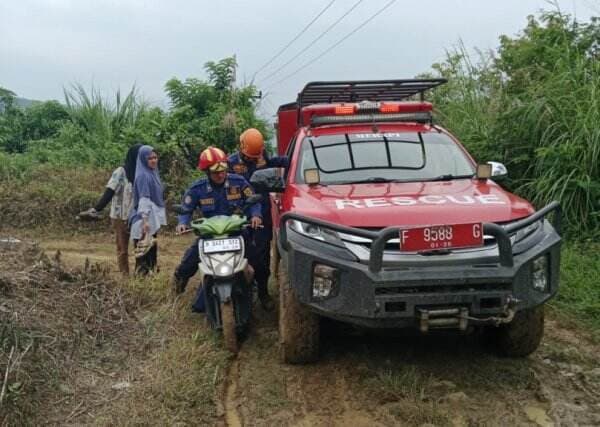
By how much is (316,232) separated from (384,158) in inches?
52.5

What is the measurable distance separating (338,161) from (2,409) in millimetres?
2876

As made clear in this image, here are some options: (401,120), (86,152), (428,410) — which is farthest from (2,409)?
(86,152)

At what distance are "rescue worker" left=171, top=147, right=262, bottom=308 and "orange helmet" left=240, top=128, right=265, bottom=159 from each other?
1.96ft

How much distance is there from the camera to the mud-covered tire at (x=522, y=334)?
430 cm

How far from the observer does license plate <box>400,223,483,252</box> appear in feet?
12.1

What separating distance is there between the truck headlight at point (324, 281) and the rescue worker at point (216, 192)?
158 cm

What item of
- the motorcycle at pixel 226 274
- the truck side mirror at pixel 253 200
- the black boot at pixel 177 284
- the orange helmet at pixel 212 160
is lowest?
the black boot at pixel 177 284

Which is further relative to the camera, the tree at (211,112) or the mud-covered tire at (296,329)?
the tree at (211,112)

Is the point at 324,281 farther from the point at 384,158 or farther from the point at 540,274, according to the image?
the point at 384,158

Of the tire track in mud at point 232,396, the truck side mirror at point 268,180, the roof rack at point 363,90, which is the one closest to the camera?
the tire track in mud at point 232,396

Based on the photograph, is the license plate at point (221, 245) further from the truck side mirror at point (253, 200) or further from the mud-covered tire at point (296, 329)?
the mud-covered tire at point (296, 329)

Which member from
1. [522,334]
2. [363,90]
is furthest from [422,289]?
[363,90]

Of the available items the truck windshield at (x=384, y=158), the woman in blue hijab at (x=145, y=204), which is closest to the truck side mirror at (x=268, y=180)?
the truck windshield at (x=384, y=158)

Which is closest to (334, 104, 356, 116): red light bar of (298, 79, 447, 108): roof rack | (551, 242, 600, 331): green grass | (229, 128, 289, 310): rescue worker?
(298, 79, 447, 108): roof rack
